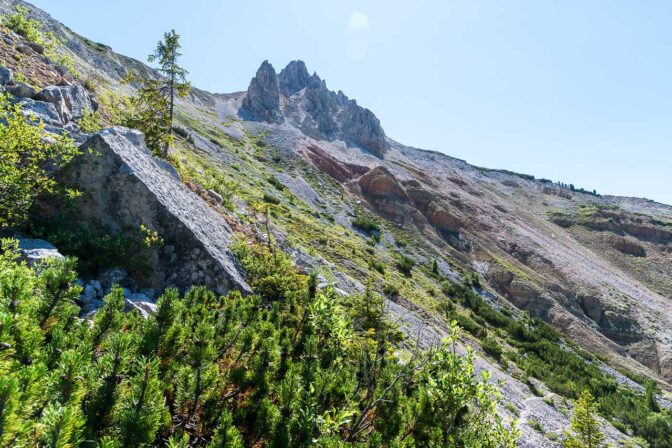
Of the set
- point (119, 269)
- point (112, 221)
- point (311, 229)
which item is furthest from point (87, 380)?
point (311, 229)

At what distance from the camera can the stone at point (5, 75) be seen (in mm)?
12461

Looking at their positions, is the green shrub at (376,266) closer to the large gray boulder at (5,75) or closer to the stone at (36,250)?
the stone at (36,250)

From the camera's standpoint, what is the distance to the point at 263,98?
11125 cm

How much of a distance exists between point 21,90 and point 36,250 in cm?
839

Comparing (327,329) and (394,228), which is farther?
(394,228)

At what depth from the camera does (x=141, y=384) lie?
2.78 meters

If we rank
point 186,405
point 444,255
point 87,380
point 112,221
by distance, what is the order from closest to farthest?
1. point 87,380
2. point 186,405
3. point 112,221
4. point 444,255

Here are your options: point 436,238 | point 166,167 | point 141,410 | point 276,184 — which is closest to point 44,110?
point 166,167

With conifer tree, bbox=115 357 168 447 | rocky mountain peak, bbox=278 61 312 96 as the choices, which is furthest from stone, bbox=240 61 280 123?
conifer tree, bbox=115 357 168 447

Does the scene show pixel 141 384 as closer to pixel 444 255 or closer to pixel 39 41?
pixel 39 41

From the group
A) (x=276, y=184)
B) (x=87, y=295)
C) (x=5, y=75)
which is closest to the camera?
(x=87, y=295)

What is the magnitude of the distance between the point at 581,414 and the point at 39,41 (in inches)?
1145

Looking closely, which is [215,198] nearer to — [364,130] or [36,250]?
[36,250]

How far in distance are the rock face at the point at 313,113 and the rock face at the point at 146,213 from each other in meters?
94.8
